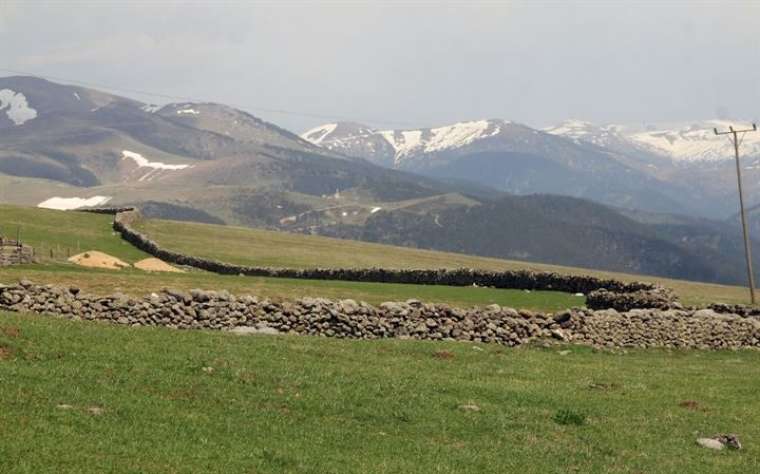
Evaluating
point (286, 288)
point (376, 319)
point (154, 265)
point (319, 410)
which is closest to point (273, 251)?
point (154, 265)

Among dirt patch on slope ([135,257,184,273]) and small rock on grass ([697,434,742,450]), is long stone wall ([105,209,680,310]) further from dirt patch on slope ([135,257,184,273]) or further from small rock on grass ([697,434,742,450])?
small rock on grass ([697,434,742,450])

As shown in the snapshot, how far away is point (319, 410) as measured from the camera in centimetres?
2466

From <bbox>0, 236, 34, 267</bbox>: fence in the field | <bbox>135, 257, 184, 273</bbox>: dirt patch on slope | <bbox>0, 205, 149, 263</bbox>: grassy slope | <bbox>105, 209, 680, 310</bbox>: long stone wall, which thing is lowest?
<bbox>105, 209, 680, 310</bbox>: long stone wall

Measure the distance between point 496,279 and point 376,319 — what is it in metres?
31.5

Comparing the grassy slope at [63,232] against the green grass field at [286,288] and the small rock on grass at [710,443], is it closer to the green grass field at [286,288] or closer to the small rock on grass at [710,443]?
the green grass field at [286,288]

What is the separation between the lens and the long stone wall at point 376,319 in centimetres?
3834

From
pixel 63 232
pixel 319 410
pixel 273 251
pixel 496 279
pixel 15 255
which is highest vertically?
pixel 63 232

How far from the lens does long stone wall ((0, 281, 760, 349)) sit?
38.3 m

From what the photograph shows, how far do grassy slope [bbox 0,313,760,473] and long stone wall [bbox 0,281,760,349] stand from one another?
5164 millimetres

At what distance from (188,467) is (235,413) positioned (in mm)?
4973

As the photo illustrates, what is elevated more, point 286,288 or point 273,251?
point 273,251

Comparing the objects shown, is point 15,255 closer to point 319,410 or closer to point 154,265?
point 154,265

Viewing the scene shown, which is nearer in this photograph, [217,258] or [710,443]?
[710,443]

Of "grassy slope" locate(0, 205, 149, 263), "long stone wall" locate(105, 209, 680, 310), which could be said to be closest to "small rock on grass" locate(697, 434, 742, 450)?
"long stone wall" locate(105, 209, 680, 310)
